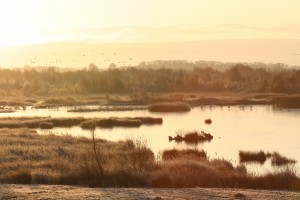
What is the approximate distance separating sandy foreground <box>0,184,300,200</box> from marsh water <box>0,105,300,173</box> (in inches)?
452

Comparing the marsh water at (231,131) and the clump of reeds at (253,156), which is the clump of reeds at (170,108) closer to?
the marsh water at (231,131)

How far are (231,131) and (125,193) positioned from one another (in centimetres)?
3615

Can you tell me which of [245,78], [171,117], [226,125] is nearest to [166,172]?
[226,125]

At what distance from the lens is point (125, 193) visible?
20234 millimetres

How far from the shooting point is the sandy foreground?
19.5 m

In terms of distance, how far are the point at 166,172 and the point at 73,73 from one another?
167m

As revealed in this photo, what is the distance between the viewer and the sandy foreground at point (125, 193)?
19.5 meters

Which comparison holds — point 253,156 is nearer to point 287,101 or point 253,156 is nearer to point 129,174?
point 129,174

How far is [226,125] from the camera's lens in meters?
61.3

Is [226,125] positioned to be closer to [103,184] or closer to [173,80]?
[103,184]

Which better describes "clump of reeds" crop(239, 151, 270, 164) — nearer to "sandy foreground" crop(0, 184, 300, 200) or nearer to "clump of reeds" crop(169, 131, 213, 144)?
"clump of reeds" crop(169, 131, 213, 144)

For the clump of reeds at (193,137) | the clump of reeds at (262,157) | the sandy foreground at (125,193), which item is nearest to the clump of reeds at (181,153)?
the clump of reeds at (262,157)

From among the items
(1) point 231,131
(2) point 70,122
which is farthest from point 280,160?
(2) point 70,122

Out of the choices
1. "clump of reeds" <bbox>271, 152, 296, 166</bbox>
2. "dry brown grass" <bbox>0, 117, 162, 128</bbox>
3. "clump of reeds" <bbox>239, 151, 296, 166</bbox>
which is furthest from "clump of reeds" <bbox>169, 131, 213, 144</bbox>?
"dry brown grass" <bbox>0, 117, 162, 128</bbox>
